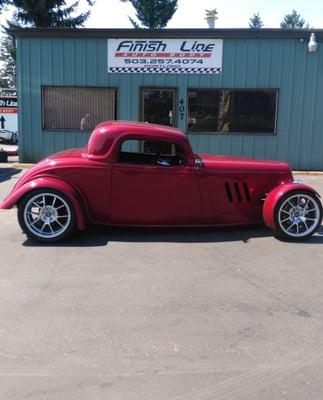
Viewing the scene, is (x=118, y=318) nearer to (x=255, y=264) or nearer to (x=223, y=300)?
(x=223, y=300)

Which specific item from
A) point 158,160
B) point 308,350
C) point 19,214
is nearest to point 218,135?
point 158,160

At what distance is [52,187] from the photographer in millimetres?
6305

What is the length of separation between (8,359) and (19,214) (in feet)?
10.4

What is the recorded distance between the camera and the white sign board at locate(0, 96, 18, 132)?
29781mm

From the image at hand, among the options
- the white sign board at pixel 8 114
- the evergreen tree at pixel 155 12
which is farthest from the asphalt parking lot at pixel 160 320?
the evergreen tree at pixel 155 12

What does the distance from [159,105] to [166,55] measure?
1.39 metres

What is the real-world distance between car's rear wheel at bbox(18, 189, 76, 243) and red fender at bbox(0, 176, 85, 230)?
2.2 inches

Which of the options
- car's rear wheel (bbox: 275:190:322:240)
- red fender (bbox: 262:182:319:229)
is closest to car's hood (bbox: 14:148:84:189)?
red fender (bbox: 262:182:319:229)

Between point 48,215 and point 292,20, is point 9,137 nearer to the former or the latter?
point 48,215

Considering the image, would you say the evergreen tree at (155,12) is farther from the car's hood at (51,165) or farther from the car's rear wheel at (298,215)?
the car's rear wheel at (298,215)

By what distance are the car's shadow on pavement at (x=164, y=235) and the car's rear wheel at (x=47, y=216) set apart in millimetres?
131

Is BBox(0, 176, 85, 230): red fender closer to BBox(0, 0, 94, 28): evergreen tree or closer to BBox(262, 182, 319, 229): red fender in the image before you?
BBox(262, 182, 319, 229): red fender

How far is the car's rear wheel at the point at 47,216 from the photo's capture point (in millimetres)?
6363

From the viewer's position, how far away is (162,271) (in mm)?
5398
